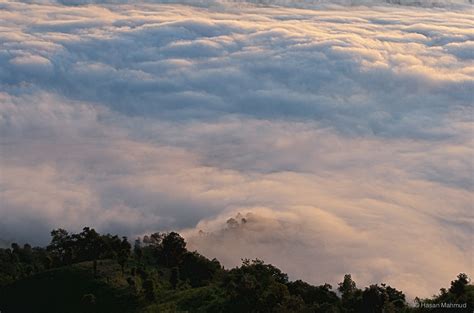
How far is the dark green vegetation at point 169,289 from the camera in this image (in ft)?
265

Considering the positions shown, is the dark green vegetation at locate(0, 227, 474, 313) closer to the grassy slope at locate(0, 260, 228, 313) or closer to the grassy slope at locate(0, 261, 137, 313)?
the grassy slope at locate(0, 261, 137, 313)

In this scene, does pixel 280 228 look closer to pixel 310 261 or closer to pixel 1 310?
pixel 310 261

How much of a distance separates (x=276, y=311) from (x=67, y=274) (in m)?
34.3

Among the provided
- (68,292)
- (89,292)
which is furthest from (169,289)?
(68,292)

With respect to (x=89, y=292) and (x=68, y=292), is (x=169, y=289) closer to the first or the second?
(x=89, y=292)

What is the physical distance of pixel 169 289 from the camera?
95.2m

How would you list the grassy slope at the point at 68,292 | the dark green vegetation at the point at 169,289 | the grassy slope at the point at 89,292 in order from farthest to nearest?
the grassy slope at the point at 68,292 < the grassy slope at the point at 89,292 < the dark green vegetation at the point at 169,289

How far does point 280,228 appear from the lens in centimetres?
19588

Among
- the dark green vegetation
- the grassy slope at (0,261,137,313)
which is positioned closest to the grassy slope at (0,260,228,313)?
the grassy slope at (0,261,137,313)

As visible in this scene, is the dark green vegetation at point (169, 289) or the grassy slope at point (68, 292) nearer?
the dark green vegetation at point (169, 289)

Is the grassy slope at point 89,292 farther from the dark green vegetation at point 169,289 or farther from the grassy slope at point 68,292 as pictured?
the dark green vegetation at point 169,289

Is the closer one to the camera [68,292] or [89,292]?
[89,292]

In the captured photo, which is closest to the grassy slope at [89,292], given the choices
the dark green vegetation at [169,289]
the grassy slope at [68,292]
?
the grassy slope at [68,292]

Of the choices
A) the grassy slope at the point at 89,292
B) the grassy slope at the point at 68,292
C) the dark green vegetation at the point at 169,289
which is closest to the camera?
the dark green vegetation at the point at 169,289
